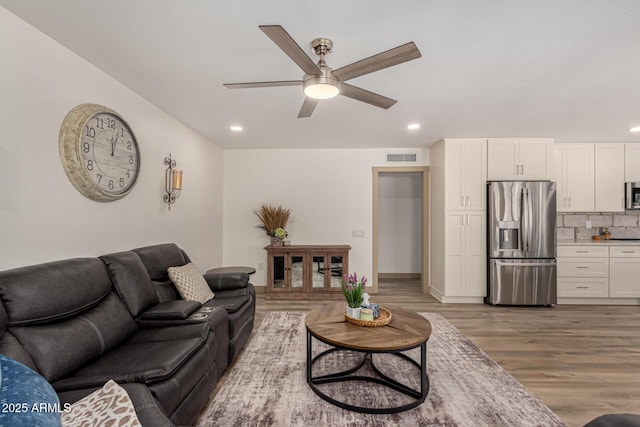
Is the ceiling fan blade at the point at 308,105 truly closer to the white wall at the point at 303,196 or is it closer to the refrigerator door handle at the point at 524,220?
the white wall at the point at 303,196

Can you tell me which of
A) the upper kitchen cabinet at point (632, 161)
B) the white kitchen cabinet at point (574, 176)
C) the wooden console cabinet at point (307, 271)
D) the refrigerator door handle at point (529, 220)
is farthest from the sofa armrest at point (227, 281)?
the upper kitchen cabinet at point (632, 161)

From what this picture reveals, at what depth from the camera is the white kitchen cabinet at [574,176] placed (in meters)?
4.51

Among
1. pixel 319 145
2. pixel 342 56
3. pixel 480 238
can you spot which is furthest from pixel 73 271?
pixel 480 238

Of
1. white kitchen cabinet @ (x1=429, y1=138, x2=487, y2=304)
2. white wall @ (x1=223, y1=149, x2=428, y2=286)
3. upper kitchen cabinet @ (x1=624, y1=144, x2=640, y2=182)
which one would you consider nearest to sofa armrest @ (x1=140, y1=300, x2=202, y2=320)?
white wall @ (x1=223, y1=149, x2=428, y2=286)

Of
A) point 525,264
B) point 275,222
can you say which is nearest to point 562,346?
point 525,264

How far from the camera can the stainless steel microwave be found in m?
4.41

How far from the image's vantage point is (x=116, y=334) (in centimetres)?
181

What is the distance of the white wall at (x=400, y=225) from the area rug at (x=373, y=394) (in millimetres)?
3308

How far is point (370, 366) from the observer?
2.50 m

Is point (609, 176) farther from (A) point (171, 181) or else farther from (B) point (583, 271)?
(A) point (171, 181)

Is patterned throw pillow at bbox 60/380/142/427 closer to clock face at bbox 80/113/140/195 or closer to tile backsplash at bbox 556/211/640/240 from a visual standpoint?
clock face at bbox 80/113/140/195

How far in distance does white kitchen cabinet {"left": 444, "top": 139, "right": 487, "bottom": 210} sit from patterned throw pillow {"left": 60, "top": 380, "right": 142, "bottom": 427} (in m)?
4.38

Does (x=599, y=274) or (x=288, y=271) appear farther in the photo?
(x=288, y=271)

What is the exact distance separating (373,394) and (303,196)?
3441 millimetres
